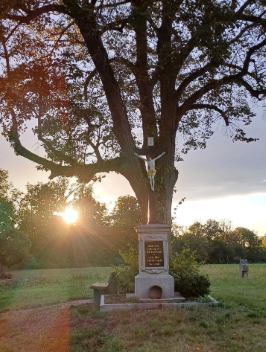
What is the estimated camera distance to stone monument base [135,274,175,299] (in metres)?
9.93

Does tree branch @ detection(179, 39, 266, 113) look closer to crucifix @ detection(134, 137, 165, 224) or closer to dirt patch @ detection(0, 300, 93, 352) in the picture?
crucifix @ detection(134, 137, 165, 224)

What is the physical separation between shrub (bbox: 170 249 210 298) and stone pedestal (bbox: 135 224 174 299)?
40cm

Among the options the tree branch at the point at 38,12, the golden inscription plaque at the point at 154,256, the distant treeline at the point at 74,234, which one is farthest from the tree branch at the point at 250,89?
the distant treeline at the point at 74,234

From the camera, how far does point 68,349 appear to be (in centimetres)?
611

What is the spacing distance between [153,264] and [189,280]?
3.31 feet

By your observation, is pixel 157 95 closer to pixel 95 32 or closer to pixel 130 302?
pixel 95 32

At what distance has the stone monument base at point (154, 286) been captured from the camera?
9930mm

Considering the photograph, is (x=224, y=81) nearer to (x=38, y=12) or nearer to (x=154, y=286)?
(x=38, y=12)

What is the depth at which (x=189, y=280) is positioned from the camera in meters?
10.1

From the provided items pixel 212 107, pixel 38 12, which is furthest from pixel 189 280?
pixel 38 12

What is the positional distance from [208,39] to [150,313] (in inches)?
274

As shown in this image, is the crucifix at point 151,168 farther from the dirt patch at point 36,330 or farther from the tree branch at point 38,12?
the tree branch at point 38,12

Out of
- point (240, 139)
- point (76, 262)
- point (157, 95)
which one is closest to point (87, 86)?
point (157, 95)

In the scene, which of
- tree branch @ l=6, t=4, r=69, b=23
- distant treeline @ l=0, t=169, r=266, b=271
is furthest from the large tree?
distant treeline @ l=0, t=169, r=266, b=271
